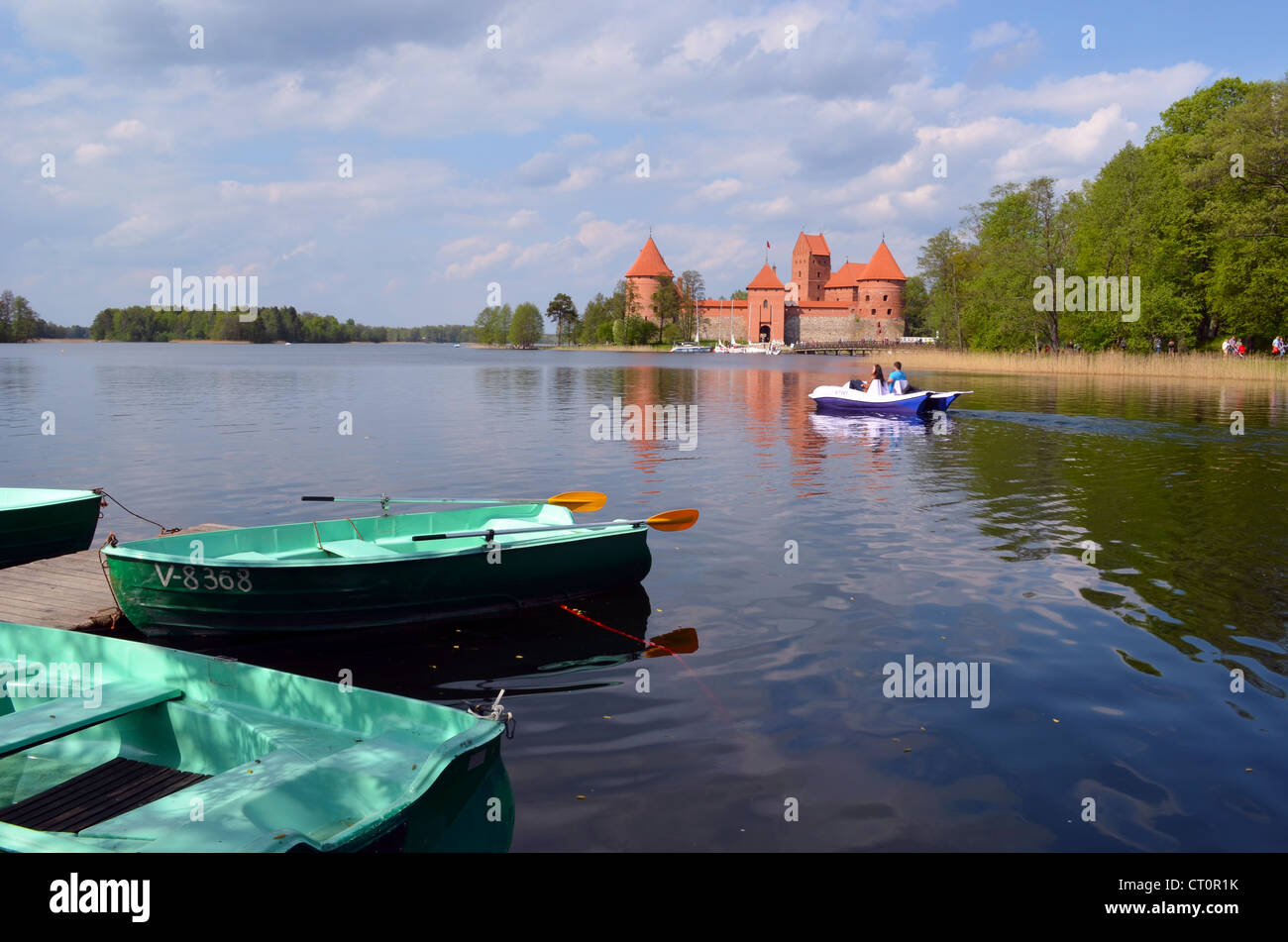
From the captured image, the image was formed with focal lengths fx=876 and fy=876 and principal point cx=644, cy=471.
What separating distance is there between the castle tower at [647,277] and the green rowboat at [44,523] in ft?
425

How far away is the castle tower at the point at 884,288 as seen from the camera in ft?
410

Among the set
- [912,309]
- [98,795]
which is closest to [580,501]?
[98,795]

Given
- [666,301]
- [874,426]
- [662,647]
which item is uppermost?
[666,301]

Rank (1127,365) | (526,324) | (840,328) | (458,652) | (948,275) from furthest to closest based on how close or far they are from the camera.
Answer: (526,324) → (840,328) → (948,275) → (1127,365) → (458,652)

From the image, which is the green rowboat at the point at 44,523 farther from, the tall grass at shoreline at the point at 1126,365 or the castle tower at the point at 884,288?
the castle tower at the point at 884,288

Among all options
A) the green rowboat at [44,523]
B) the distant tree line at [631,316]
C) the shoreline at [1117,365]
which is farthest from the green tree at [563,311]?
the green rowboat at [44,523]

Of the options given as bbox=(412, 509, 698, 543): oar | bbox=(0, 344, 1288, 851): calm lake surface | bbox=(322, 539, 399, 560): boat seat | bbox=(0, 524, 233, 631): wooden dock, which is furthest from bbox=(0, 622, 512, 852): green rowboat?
bbox=(412, 509, 698, 543): oar

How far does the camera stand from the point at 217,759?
5.03 meters

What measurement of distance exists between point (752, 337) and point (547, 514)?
126 m

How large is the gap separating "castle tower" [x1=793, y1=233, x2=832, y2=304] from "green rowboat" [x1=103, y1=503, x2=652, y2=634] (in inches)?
5229

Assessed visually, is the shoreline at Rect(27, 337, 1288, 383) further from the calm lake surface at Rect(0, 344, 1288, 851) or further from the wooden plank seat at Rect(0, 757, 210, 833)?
the wooden plank seat at Rect(0, 757, 210, 833)

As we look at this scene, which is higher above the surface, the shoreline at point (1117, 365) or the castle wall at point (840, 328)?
the castle wall at point (840, 328)

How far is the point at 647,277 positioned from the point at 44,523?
132 meters

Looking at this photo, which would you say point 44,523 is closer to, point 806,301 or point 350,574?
point 350,574
